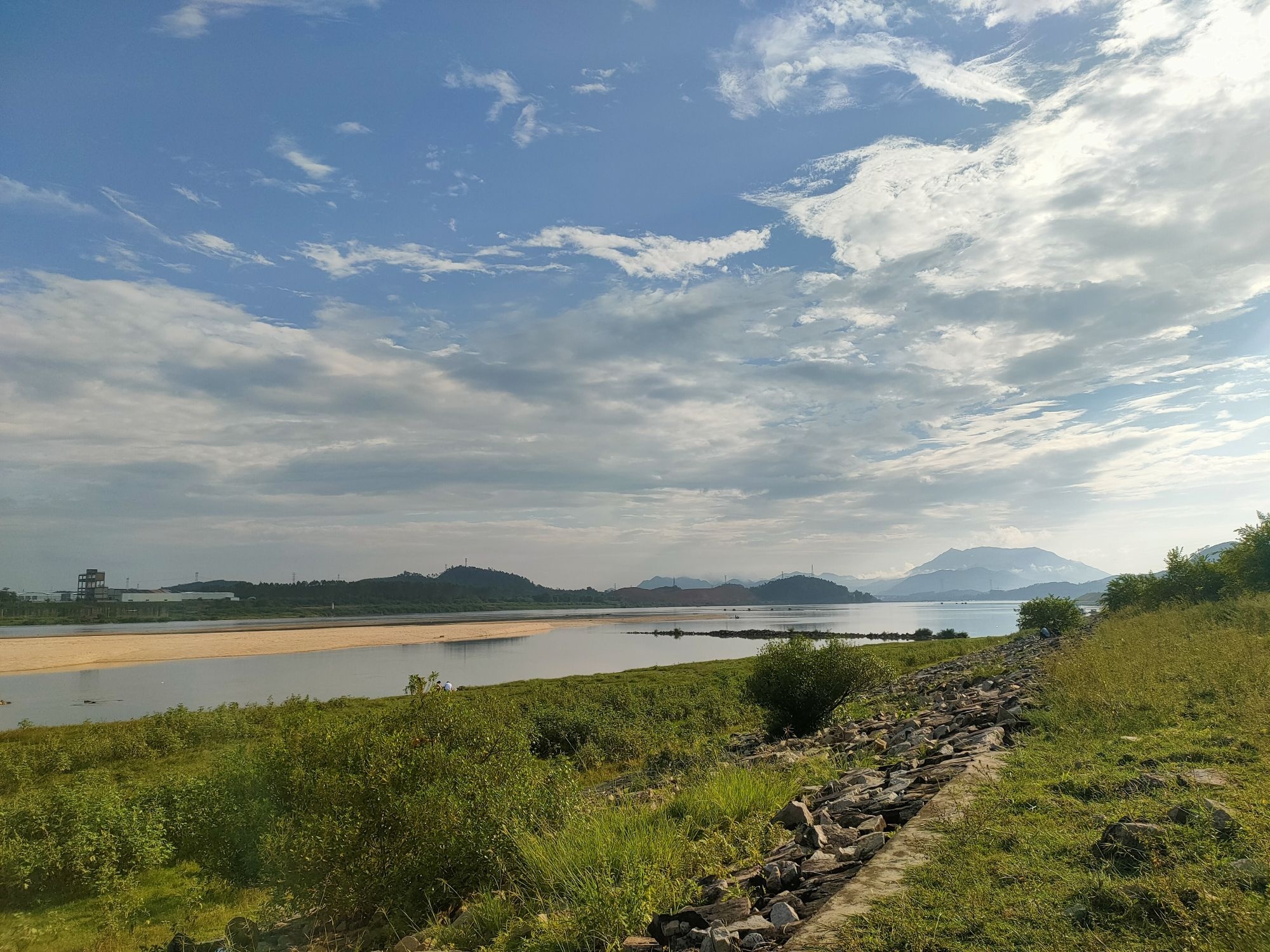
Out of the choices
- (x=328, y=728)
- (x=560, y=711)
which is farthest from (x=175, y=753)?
(x=328, y=728)

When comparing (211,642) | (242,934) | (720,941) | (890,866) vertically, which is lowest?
(211,642)

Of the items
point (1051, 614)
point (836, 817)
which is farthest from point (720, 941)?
point (1051, 614)

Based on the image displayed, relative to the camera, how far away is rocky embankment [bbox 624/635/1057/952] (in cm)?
564

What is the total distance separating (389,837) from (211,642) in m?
114

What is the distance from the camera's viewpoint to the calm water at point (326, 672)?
169 ft

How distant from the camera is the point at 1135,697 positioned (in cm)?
1100

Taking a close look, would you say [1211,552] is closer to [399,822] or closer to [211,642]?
[399,822]

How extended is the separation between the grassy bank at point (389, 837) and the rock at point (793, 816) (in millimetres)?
259

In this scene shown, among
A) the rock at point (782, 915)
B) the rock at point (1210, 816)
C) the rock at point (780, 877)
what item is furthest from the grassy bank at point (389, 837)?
the rock at point (1210, 816)

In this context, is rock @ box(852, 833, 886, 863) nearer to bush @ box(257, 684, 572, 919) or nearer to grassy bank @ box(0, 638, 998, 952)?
grassy bank @ box(0, 638, 998, 952)

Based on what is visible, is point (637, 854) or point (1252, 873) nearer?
point (1252, 873)

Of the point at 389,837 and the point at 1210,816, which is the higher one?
the point at 1210,816

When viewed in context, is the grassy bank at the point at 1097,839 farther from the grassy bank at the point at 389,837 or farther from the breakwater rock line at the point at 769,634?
the breakwater rock line at the point at 769,634

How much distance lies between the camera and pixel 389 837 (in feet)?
28.8
